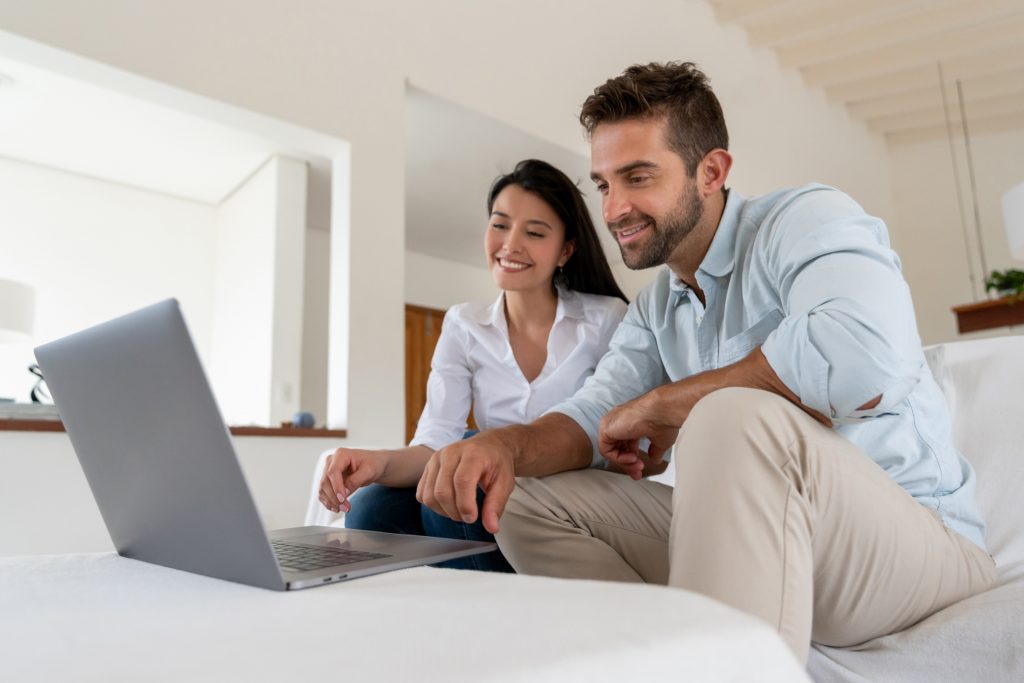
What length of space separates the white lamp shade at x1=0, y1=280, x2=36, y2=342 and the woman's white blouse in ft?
8.41

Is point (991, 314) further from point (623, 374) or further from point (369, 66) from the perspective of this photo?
point (623, 374)

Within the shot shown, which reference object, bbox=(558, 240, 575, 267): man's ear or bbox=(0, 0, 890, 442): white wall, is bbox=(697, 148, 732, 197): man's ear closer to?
bbox=(558, 240, 575, 267): man's ear

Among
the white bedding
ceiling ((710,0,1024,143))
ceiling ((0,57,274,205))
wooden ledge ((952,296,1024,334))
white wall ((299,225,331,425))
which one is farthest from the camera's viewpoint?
ceiling ((710,0,1024,143))

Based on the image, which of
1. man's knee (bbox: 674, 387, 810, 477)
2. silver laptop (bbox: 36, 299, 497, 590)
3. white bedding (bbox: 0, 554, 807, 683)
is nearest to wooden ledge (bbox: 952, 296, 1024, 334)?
man's knee (bbox: 674, 387, 810, 477)

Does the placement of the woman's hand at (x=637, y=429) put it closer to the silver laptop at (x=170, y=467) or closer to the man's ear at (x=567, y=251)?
the silver laptop at (x=170, y=467)

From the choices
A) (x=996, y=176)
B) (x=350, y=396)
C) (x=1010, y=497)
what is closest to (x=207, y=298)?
(x=350, y=396)

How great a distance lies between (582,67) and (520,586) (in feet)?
12.9

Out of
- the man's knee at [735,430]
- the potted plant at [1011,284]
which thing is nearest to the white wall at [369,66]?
the man's knee at [735,430]

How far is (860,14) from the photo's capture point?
16.5 ft

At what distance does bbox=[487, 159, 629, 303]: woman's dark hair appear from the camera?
5.33ft

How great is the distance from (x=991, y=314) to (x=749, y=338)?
4772mm

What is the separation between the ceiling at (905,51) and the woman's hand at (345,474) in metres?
4.82

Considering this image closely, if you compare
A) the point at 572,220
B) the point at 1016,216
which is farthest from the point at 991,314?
the point at 572,220

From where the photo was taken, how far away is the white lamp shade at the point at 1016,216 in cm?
396
